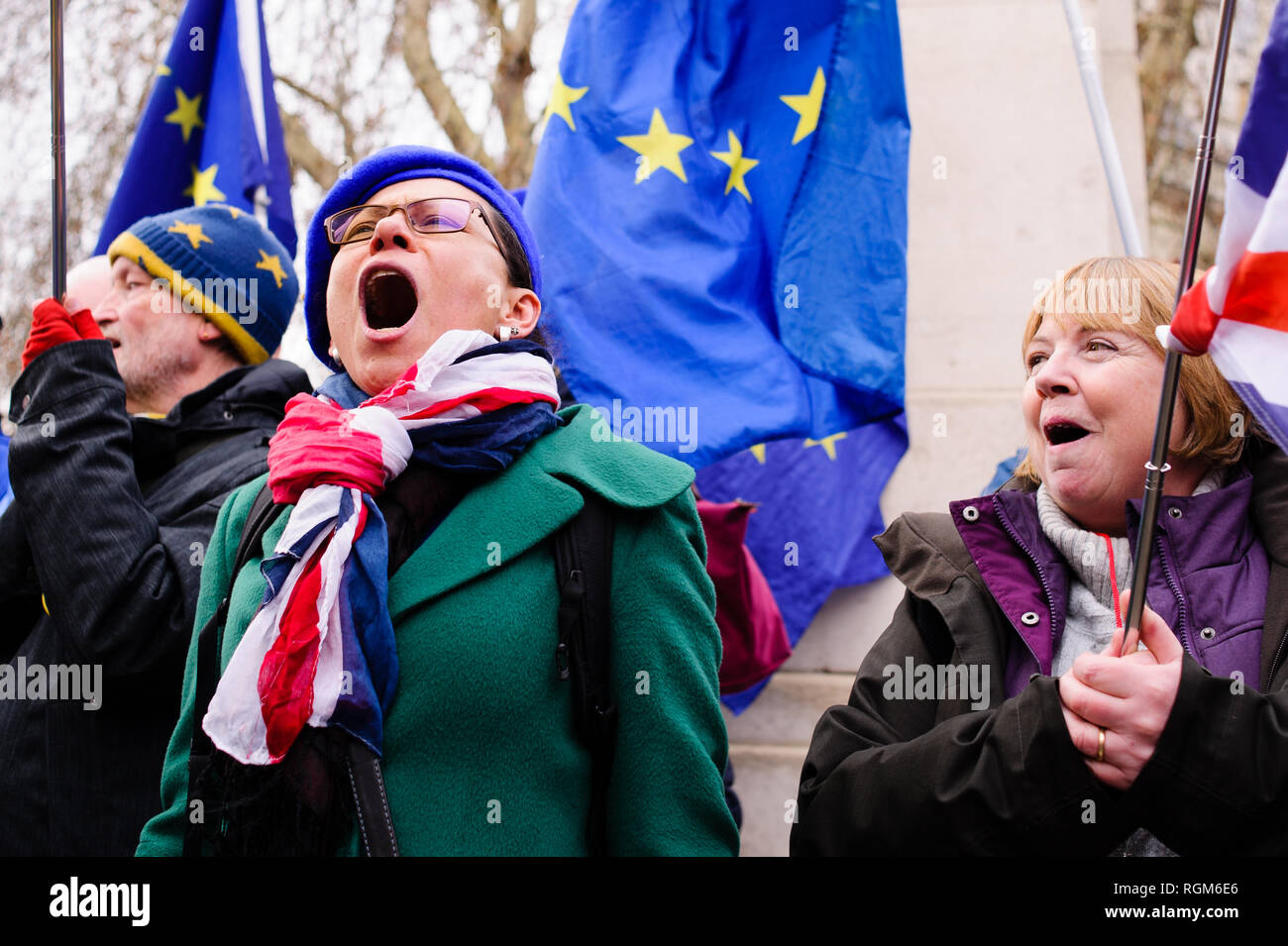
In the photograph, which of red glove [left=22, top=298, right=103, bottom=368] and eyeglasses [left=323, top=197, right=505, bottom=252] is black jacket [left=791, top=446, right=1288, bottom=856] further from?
red glove [left=22, top=298, right=103, bottom=368]

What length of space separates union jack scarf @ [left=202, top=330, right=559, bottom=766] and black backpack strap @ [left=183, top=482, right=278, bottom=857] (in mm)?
91

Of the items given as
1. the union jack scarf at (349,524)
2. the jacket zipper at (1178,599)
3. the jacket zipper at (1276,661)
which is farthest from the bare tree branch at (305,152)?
the jacket zipper at (1276,661)

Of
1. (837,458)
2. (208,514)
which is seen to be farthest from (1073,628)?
(837,458)

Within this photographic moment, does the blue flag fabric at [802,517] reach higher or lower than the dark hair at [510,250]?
lower

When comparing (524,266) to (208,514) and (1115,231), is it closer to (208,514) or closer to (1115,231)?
(208,514)

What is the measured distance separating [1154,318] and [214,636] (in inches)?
67.1

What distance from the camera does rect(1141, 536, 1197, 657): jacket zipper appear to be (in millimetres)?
2077

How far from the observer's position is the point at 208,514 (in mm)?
2881

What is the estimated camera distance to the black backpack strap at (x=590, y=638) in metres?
2.05

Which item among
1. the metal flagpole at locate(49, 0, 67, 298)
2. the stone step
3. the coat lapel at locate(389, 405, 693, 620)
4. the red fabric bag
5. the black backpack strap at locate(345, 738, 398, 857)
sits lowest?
the stone step

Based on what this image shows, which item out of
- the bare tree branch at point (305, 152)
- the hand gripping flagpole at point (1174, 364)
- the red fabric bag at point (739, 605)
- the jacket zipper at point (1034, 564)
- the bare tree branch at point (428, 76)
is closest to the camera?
the hand gripping flagpole at point (1174, 364)

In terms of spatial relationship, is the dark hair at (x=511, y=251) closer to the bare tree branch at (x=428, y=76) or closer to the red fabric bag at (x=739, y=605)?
the red fabric bag at (x=739, y=605)

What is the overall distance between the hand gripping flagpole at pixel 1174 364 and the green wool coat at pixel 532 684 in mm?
670

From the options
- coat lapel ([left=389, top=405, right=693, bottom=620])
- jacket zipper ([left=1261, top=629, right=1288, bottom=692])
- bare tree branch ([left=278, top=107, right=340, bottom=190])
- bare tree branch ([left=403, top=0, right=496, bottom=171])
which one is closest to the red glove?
coat lapel ([left=389, top=405, right=693, bottom=620])
